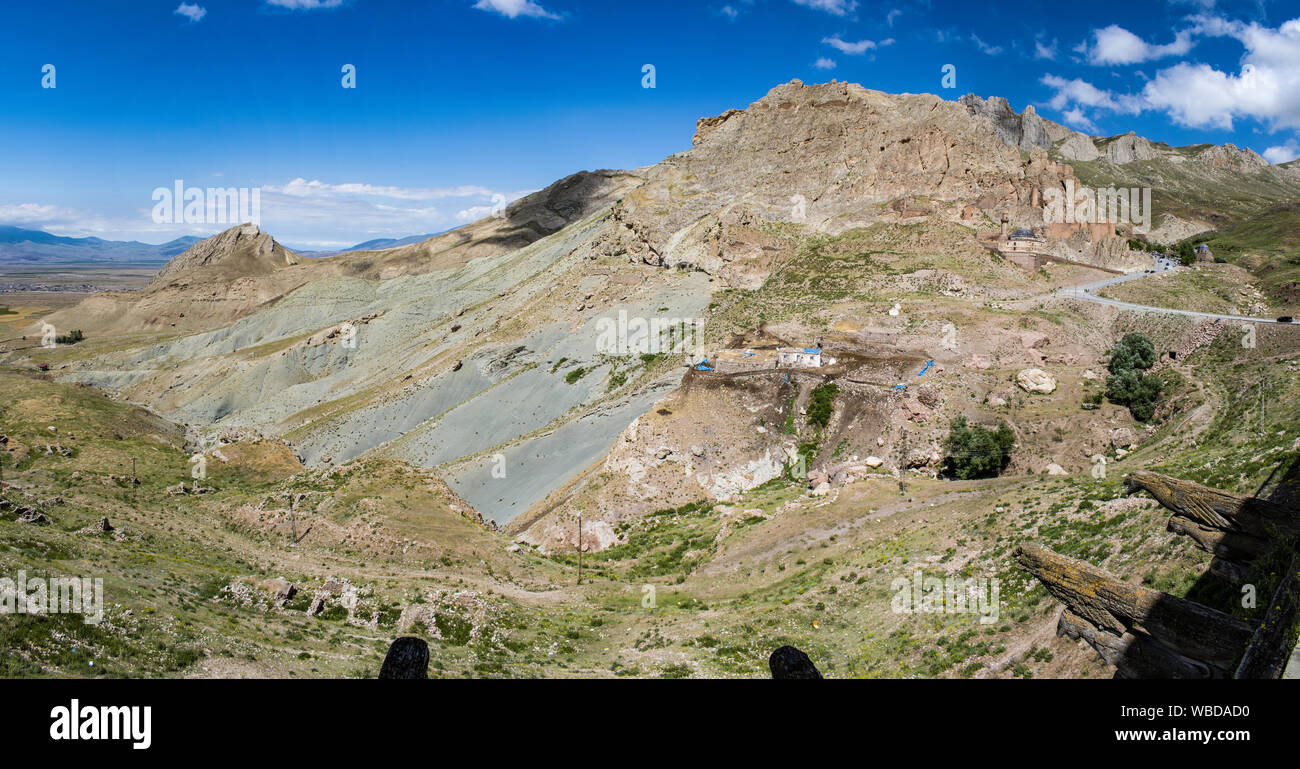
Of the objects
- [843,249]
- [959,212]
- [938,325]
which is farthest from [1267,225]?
[938,325]

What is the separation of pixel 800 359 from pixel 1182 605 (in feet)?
111

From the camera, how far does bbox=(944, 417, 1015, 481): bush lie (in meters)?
33.8

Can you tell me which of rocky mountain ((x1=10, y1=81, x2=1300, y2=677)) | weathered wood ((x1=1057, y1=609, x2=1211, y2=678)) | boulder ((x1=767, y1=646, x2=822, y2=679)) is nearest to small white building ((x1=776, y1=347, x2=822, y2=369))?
rocky mountain ((x1=10, y1=81, x2=1300, y2=677))

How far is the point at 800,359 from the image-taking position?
144 ft

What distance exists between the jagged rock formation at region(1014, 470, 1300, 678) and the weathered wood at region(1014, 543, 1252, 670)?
0.6 inches

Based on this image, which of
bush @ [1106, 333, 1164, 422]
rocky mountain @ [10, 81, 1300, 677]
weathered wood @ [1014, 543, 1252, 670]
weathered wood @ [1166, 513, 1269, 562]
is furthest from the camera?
bush @ [1106, 333, 1164, 422]

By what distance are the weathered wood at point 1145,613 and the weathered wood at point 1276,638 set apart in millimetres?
2889

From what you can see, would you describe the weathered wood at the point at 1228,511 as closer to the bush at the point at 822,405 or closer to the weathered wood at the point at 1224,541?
the weathered wood at the point at 1224,541

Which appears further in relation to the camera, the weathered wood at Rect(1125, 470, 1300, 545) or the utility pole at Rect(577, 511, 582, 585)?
the utility pole at Rect(577, 511, 582, 585)

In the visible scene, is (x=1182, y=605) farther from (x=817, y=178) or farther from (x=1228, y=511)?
(x=817, y=178)
